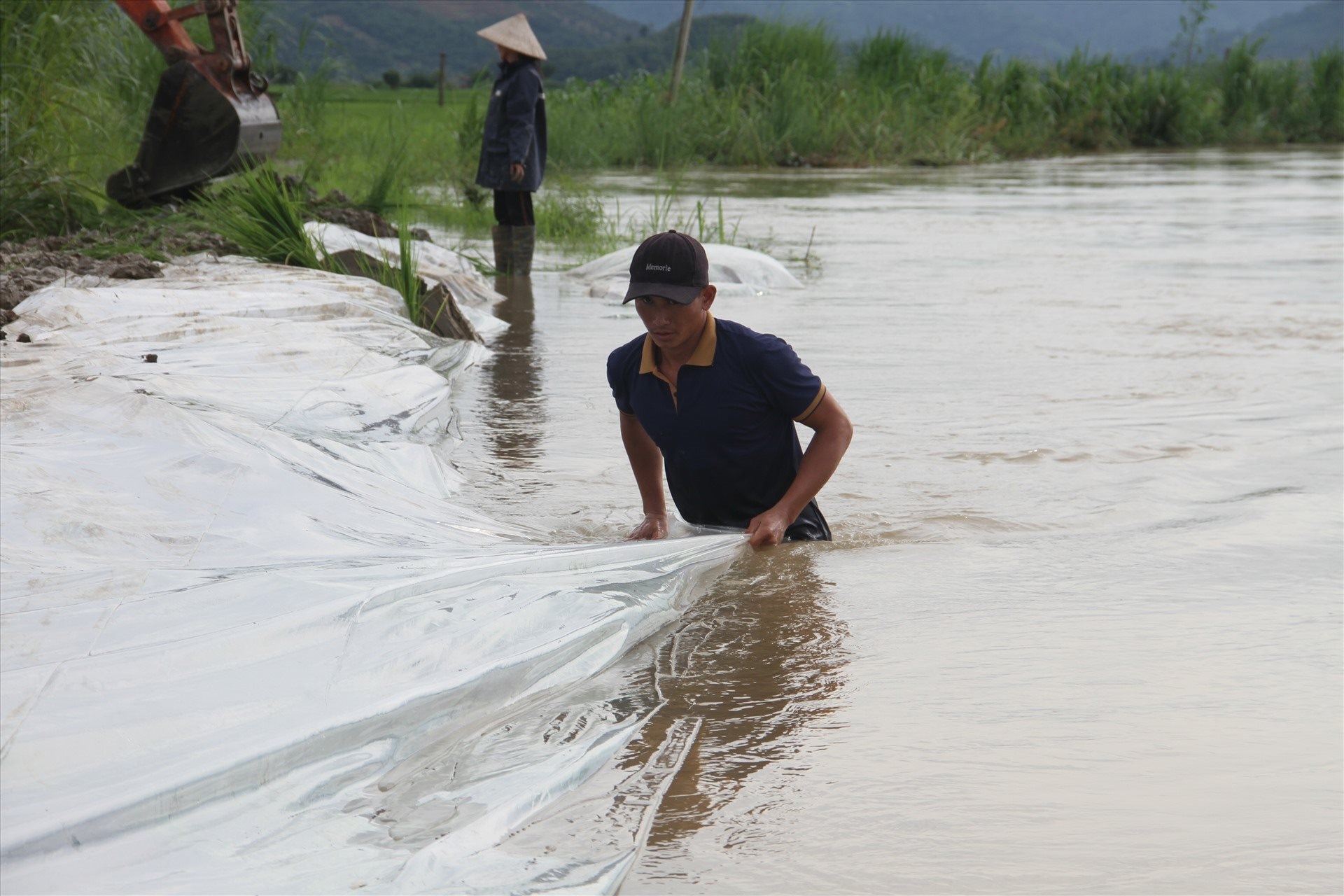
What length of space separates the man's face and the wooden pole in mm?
15519

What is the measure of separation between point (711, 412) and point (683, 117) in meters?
15.5

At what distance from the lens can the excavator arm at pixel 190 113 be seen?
7.28 meters

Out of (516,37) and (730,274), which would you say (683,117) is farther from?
(730,274)

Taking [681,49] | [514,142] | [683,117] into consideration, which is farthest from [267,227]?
[681,49]

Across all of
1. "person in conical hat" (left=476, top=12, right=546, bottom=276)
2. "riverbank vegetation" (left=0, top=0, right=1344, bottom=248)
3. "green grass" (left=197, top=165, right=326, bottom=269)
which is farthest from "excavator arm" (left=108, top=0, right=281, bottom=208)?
"person in conical hat" (left=476, top=12, right=546, bottom=276)

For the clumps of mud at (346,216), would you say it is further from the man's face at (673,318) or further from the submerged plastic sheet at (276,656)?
the man's face at (673,318)

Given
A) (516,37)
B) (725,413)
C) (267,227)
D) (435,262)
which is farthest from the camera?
(516,37)

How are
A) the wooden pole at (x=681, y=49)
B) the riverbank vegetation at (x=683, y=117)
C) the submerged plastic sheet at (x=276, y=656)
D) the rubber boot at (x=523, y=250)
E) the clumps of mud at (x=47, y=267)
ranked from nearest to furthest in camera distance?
the submerged plastic sheet at (x=276, y=656) < the clumps of mud at (x=47, y=267) < the riverbank vegetation at (x=683, y=117) < the rubber boot at (x=523, y=250) < the wooden pole at (x=681, y=49)

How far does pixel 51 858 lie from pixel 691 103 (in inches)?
676

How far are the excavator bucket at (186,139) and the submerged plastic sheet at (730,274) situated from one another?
2049 mm

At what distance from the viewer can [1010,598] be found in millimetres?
3154

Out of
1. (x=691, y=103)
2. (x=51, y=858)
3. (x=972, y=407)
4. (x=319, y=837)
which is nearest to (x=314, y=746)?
(x=319, y=837)

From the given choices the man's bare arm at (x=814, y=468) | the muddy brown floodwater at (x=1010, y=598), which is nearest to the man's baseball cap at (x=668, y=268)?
the man's bare arm at (x=814, y=468)

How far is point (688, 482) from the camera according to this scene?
343 centimetres
